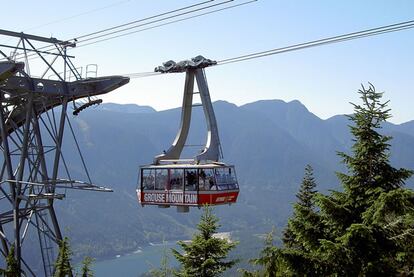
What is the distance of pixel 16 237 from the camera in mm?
20625

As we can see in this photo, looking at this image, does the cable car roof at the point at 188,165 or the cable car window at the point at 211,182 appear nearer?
the cable car roof at the point at 188,165

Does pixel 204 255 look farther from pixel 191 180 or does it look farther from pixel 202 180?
pixel 191 180

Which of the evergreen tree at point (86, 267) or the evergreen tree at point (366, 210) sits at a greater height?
the evergreen tree at point (366, 210)

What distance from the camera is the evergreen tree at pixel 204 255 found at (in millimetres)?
16250

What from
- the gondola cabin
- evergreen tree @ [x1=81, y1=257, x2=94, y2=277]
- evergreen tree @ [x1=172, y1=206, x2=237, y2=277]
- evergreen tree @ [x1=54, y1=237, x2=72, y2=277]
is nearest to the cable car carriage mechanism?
the gondola cabin

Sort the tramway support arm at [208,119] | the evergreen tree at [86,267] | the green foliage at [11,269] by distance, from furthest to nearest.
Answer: the tramway support arm at [208,119]
the evergreen tree at [86,267]
the green foliage at [11,269]

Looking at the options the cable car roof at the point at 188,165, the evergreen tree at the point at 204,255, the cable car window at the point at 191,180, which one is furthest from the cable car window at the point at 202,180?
the evergreen tree at the point at 204,255

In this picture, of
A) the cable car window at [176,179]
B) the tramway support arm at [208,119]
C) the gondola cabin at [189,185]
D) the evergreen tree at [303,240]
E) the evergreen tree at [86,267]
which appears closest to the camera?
the evergreen tree at [86,267]

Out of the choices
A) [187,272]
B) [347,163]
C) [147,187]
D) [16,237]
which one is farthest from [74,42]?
[347,163]

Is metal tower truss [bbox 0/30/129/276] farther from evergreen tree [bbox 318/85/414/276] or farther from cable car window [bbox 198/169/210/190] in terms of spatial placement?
evergreen tree [bbox 318/85/414/276]

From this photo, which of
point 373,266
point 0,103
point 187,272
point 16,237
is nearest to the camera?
point 373,266

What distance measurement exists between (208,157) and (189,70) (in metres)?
4.02

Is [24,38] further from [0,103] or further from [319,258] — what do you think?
[319,258]

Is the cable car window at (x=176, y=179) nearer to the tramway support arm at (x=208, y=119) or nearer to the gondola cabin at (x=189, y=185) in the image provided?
the gondola cabin at (x=189, y=185)
